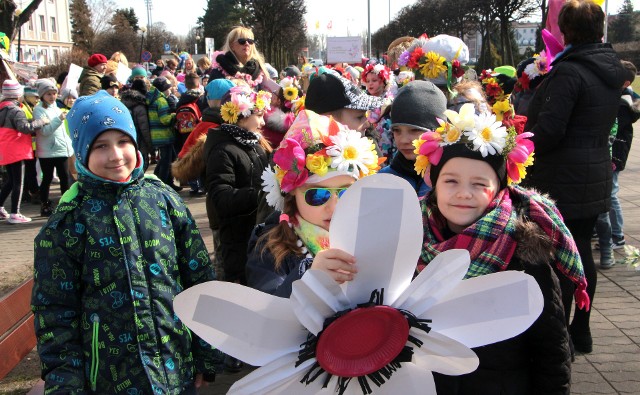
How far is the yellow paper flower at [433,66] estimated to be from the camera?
14.0 feet

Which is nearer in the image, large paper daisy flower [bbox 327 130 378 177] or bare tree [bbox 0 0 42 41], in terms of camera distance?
large paper daisy flower [bbox 327 130 378 177]

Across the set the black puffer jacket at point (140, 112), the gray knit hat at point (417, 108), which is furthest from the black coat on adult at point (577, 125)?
the black puffer jacket at point (140, 112)

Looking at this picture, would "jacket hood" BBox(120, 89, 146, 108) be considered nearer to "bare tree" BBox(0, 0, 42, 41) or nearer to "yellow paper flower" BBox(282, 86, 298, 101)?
"yellow paper flower" BBox(282, 86, 298, 101)

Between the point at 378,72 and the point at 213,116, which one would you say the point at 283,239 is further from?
the point at 378,72

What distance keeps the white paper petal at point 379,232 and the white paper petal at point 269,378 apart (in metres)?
0.19

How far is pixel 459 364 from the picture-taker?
145 cm

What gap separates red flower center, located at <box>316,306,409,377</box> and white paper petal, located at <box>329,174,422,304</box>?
54 mm

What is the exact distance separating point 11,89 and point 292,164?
7.33m

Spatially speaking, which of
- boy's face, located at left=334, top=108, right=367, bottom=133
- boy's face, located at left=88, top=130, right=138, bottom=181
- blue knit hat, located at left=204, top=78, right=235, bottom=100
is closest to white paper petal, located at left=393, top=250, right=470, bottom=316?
boy's face, located at left=88, top=130, right=138, bottom=181

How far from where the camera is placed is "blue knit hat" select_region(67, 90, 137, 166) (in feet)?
7.44

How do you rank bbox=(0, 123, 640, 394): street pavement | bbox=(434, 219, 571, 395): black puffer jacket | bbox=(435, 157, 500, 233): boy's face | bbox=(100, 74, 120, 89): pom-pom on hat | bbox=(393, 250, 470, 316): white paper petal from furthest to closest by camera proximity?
bbox=(100, 74, 120, 89): pom-pom on hat → bbox=(0, 123, 640, 394): street pavement → bbox=(435, 157, 500, 233): boy's face → bbox=(434, 219, 571, 395): black puffer jacket → bbox=(393, 250, 470, 316): white paper petal

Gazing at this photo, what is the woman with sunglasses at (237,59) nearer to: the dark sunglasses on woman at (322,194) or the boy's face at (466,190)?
the dark sunglasses on woman at (322,194)

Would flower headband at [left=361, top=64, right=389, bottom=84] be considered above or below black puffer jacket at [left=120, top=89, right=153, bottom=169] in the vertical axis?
above

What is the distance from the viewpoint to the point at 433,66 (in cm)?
430
